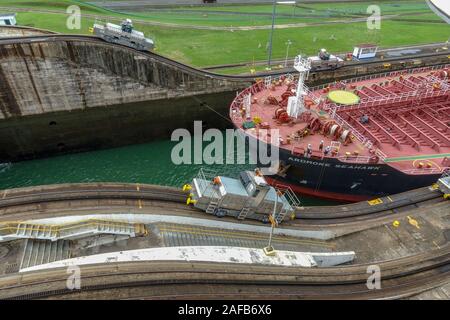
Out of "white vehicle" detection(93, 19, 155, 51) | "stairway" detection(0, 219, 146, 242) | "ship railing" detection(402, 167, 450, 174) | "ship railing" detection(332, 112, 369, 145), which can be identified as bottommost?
"ship railing" detection(402, 167, 450, 174)

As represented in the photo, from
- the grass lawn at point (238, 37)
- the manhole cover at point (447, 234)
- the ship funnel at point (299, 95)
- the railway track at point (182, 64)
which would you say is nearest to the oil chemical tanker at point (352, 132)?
the ship funnel at point (299, 95)

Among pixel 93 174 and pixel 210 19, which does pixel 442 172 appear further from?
pixel 210 19

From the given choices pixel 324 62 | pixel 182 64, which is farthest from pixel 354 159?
pixel 182 64

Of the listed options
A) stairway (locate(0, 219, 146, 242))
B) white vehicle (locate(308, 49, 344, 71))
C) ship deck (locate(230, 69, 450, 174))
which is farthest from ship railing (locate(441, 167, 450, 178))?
stairway (locate(0, 219, 146, 242))

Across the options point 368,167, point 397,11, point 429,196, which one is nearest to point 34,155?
point 368,167

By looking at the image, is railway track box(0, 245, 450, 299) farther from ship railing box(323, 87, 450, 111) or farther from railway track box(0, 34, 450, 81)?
railway track box(0, 34, 450, 81)

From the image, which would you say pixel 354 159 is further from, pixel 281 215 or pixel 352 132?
pixel 281 215
